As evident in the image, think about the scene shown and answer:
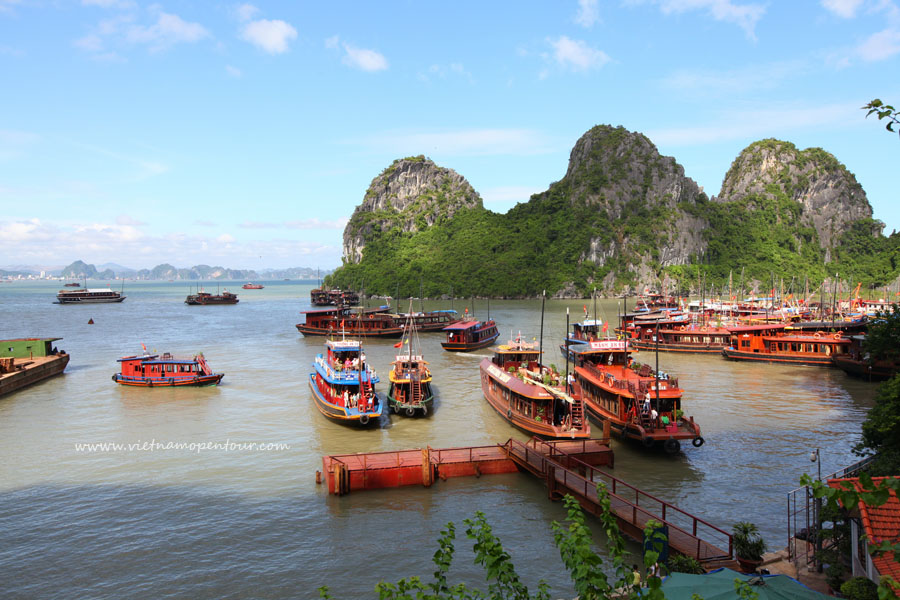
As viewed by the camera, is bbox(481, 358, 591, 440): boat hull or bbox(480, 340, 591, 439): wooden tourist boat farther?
Answer: bbox(480, 340, 591, 439): wooden tourist boat

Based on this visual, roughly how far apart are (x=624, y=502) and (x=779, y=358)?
46700 mm

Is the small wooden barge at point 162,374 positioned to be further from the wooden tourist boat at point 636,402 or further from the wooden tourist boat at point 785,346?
the wooden tourist boat at point 785,346

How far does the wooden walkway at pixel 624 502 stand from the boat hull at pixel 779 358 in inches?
1606

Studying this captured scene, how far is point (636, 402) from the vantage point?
32.2 metres

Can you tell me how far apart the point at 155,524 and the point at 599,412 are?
23.5 meters

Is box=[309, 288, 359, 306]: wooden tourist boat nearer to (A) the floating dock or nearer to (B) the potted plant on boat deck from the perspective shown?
(A) the floating dock

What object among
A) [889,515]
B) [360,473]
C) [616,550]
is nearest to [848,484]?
[616,550]

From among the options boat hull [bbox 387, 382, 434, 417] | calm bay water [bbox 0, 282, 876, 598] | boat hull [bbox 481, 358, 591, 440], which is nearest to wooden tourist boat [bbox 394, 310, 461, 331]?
calm bay water [bbox 0, 282, 876, 598]

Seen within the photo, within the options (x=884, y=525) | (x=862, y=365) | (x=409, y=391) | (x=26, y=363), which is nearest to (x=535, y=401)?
(x=409, y=391)

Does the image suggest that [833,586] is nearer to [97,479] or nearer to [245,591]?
[245,591]

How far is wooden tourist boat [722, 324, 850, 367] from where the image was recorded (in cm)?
5950

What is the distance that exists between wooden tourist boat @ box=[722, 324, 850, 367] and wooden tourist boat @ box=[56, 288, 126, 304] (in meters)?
168

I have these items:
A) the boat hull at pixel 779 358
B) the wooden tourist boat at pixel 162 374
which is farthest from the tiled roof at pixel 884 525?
the boat hull at pixel 779 358

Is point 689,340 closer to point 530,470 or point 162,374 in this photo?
point 530,470
